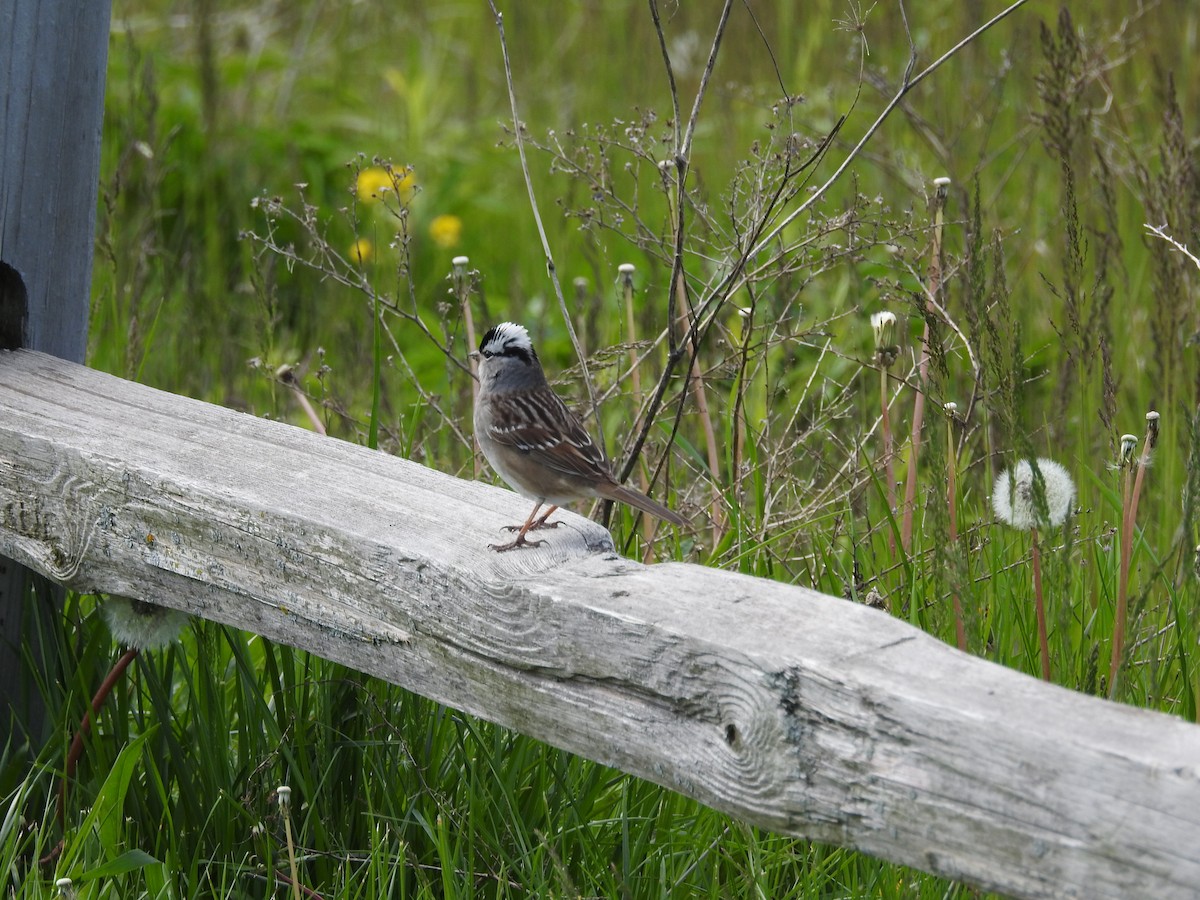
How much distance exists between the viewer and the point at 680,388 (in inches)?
185

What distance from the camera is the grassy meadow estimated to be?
108 inches

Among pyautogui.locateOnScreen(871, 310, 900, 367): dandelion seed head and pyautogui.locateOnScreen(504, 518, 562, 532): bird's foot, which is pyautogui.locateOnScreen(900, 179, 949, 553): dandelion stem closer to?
pyautogui.locateOnScreen(871, 310, 900, 367): dandelion seed head

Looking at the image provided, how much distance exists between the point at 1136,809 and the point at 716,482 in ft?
6.87

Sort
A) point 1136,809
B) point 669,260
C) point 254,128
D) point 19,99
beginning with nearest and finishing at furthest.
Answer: point 1136,809
point 19,99
point 669,260
point 254,128

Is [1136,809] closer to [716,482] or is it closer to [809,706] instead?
[809,706]

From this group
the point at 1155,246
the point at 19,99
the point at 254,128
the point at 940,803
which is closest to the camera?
the point at 940,803

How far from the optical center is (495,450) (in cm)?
351

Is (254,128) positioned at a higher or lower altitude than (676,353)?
higher

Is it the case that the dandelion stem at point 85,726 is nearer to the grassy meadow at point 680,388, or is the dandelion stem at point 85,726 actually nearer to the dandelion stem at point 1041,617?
the grassy meadow at point 680,388

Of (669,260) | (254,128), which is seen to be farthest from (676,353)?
(254,128)

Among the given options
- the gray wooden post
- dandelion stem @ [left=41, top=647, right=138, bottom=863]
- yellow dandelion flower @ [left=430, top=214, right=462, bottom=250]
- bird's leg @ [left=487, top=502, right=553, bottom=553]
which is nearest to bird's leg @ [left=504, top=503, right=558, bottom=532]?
bird's leg @ [left=487, top=502, right=553, bottom=553]

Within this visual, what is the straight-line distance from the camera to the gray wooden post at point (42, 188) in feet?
10.0

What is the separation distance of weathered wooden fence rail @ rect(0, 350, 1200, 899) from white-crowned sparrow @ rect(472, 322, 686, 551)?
697 mm

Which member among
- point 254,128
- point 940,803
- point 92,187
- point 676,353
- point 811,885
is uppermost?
point 254,128
